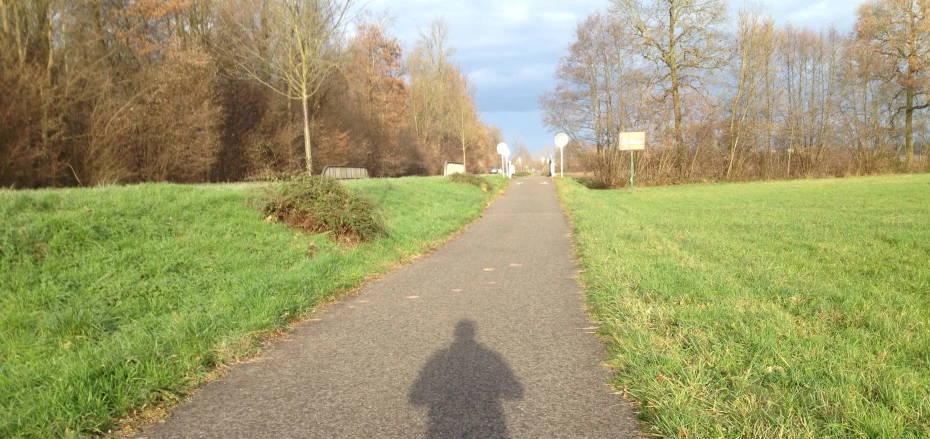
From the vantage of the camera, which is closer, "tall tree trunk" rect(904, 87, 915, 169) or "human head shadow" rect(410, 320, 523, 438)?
"human head shadow" rect(410, 320, 523, 438)

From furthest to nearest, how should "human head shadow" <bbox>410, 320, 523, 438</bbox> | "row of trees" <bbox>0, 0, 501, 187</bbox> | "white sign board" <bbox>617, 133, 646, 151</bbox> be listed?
"white sign board" <bbox>617, 133, 646, 151</bbox>, "row of trees" <bbox>0, 0, 501, 187</bbox>, "human head shadow" <bbox>410, 320, 523, 438</bbox>

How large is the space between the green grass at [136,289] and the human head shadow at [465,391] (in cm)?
164

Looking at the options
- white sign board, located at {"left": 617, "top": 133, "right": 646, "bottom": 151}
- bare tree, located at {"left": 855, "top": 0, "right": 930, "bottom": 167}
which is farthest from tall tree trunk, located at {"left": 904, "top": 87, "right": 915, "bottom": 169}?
white sign board, located at {"left": 617, "top": 133, "right": 646, "bottom": 151}

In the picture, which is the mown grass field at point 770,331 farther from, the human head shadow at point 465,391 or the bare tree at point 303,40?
the bare tree at point 303,40

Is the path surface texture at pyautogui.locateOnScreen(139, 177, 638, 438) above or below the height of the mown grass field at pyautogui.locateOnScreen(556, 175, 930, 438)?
below

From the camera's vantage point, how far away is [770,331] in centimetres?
432

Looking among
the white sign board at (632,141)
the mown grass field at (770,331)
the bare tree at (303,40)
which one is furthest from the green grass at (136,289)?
the white sign board at (632,141)

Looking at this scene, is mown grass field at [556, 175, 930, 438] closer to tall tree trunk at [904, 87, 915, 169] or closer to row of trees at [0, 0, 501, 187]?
row of trees at [0, 0, 501, 187]

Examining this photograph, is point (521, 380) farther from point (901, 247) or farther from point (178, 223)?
point (901, 247)

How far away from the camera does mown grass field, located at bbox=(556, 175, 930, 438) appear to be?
9.59 ft

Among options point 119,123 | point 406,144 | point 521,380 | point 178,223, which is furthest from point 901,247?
point 406,144

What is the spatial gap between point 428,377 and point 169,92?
19978 mm

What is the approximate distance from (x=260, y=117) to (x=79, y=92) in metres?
12.6

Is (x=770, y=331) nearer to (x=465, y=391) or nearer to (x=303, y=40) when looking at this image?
(x=465, y=391)
